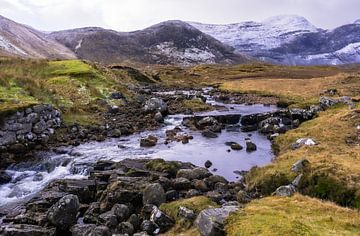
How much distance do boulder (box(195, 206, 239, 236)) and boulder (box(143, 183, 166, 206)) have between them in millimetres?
4561

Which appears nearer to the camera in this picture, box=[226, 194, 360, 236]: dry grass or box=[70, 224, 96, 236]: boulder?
box=[226, 194, 360, 236]: dry grass

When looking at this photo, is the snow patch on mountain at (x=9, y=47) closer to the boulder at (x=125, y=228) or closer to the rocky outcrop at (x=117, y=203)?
the rocky outcrop at (x=117, y=203)

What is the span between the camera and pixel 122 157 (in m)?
34.5

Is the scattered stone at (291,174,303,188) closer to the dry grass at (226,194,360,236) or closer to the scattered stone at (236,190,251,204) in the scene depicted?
the scattered stone at (236,190,251,204)

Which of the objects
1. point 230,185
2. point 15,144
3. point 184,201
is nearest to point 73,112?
point 15,144

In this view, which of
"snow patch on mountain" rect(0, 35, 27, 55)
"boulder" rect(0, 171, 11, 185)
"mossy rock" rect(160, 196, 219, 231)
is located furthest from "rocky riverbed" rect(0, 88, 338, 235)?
"snow patch on mountain" rect(0, 35, 27, 55)

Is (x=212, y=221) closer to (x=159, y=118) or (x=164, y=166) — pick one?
(x=164, y=166)

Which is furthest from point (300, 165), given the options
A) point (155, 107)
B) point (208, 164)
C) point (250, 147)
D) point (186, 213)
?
point (155, 107)

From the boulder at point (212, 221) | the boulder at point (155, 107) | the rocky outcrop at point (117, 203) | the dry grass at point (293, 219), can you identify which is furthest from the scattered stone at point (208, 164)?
the boulder at point (155, 107)

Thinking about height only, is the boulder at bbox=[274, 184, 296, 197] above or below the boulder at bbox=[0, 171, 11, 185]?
above

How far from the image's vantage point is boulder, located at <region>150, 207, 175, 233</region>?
61.0 feet

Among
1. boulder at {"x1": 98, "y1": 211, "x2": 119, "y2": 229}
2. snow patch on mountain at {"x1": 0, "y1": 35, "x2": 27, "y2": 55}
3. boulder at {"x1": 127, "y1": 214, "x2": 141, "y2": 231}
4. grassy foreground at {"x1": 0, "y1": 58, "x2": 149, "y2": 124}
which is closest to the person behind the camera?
boulder at {"x1": 127, "y1": 214, "x2": 141, "y2": 231}

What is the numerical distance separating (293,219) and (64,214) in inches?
421

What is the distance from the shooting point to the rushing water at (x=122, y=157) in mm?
29125
